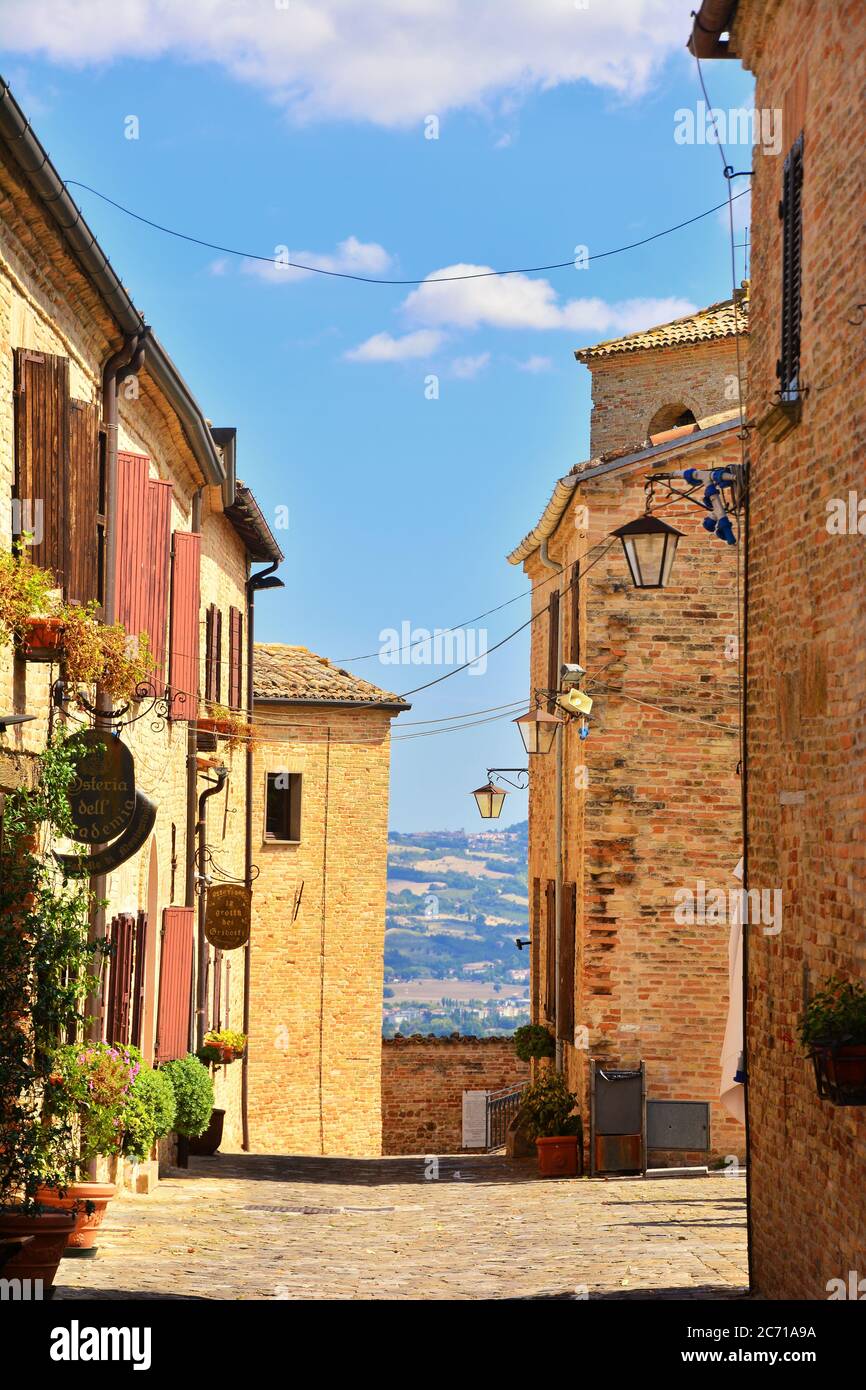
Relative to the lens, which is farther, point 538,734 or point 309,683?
point 309,683

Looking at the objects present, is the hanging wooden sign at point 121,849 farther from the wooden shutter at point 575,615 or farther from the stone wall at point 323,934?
the stone wall at point 323,934

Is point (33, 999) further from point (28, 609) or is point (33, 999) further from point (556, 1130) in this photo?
point (556, 1130)

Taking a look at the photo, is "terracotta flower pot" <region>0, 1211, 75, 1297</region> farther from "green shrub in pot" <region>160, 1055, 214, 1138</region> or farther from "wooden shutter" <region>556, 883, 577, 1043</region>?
"wooden shutter" <region>556, 883, 577, 1043</region>

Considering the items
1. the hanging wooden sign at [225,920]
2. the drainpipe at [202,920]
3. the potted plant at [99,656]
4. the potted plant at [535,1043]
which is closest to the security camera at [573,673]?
the drainpipe at [202,920]

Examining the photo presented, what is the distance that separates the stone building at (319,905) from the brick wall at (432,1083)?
1.70 metres

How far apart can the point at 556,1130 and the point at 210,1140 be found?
4.38 metres

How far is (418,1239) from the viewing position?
1200 centimetres

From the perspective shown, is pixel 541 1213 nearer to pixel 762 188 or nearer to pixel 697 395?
pixel 762 188

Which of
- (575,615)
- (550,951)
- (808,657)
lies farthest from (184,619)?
(808,657)

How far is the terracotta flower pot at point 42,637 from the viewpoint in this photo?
30.6 feet

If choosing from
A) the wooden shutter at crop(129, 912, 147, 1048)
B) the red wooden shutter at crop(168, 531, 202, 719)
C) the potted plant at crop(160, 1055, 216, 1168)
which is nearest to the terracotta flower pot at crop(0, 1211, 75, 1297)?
the wooden shutter at crop(129, 912, 147, 1048)

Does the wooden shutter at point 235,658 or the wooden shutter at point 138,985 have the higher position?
the wooden shutter at point 235,658

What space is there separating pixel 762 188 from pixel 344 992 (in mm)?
19046

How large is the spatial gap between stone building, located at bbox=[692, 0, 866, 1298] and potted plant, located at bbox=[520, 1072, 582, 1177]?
22.9 ft
